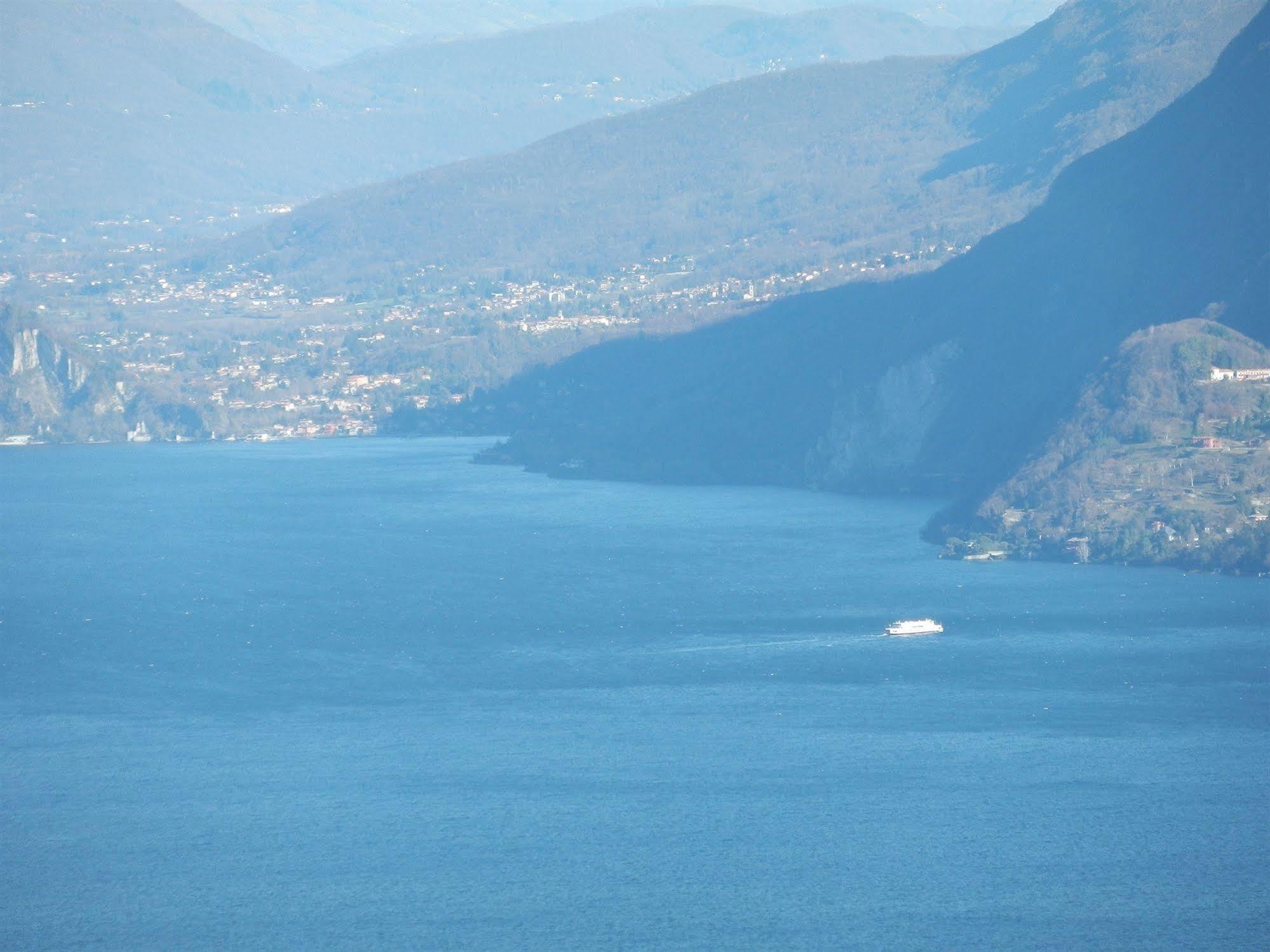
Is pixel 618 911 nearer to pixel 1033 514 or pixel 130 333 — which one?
pixel 1033 514

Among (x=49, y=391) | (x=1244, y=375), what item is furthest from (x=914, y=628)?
(x=49, y=391)

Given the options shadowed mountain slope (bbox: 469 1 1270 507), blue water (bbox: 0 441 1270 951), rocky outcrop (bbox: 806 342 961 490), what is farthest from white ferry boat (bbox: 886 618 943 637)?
rocky outcrop (bbox: 806 342 961 490)

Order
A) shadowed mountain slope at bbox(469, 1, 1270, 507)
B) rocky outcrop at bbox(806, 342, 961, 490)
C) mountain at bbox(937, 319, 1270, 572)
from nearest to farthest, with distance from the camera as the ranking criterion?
1. mountain at bbox(937, 319, 1270, 572)
2. shadowed mountain slope at bbox(469, 1, 1270, 507)
3. rocky outcrop at bbox(806, 342, 961, 490)

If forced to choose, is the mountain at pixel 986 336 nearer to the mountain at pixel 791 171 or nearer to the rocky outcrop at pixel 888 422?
the rocky outcrop at pixel 888 422

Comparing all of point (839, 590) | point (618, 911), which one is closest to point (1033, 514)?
point (839, 590)

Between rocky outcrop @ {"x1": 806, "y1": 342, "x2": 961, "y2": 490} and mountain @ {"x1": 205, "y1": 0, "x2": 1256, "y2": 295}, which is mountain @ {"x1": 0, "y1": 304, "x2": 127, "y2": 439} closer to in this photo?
mountain @ {"x1": 205, "y1": 0, "x2": 1256, "y2": 295}

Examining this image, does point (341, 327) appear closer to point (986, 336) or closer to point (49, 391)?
point (49, 391)

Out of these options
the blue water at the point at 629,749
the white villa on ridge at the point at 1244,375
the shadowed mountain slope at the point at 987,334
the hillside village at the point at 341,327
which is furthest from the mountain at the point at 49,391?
the white villa on ridge at the point at 1244,375
